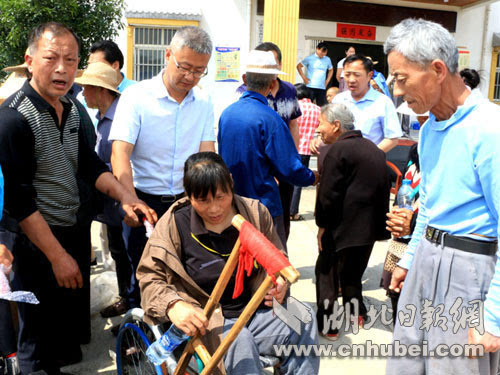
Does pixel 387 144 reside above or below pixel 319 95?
below

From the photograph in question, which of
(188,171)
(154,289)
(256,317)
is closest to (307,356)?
(256,317)

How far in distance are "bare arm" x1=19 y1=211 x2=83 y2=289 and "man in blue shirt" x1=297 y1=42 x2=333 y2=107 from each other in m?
9.24

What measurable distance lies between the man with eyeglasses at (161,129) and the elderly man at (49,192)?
0.65ft

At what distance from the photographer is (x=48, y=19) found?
21.6ft

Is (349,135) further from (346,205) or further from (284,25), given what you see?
(284,25)

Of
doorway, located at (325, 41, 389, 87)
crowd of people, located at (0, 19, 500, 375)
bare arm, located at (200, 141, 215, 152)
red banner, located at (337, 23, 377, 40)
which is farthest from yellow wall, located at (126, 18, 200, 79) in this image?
bare arm, located at (200, 141, 215, 152)

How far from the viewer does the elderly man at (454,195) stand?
5.73 ft

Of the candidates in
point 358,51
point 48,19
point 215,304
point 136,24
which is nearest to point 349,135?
point 215,304

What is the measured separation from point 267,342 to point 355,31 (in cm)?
1201

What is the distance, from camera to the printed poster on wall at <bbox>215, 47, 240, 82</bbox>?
38.2ft

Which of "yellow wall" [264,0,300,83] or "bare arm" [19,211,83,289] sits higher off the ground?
"yellow wall" [264,0,300,83]

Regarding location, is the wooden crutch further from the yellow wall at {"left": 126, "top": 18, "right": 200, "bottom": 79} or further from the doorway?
the doorway

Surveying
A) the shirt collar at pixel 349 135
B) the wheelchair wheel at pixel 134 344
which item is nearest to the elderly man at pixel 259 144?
the shirt collar at pixel 349 135

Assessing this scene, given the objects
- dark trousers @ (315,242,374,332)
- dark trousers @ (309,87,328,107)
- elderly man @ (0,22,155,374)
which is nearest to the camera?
elderly man @ (0,22,155,374)
